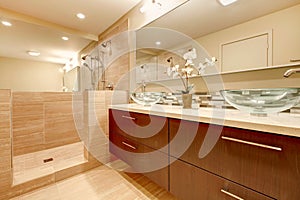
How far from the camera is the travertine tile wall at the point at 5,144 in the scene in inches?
45.7

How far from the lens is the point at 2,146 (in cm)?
117

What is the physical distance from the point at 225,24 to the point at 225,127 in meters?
0.85

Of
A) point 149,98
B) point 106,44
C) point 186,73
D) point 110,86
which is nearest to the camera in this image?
point 186,73

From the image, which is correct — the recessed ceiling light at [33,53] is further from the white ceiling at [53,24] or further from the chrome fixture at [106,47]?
the chrome fixture at [106,47]

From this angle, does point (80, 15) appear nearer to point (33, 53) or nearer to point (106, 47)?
point (106, 47)

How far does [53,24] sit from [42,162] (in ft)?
6.26

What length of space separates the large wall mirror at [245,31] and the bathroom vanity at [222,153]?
15.6 inches

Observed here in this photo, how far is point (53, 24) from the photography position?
2.17 m

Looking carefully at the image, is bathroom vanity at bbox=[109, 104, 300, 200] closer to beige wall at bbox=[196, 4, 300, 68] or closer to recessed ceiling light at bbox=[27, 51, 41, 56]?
beige wall at bbox=[196, 4, 300, 68]

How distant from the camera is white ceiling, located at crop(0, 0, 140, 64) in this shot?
1.77 m

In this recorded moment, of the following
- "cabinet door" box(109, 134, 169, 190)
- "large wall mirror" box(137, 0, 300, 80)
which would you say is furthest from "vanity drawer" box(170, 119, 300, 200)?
"large wall mirror" box(137, 0, 300, 80)

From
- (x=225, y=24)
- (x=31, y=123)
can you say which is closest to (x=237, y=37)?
(x=225, y=24)

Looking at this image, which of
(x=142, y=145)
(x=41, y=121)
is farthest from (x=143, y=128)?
(x=41, y=121)

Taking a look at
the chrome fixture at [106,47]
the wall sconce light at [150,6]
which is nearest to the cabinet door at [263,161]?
the wall sconce light at [150,6]
